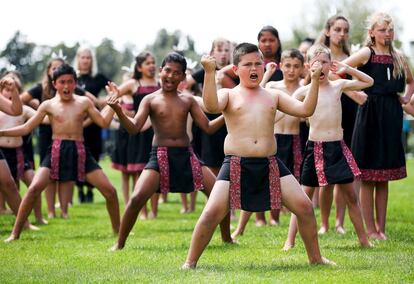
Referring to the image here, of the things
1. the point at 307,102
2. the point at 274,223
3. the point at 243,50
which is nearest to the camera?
the point at 307,102

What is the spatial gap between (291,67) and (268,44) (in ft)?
3.56

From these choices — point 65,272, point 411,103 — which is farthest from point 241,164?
point 411,103

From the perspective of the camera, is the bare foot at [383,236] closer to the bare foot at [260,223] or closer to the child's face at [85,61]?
the bare foot at [260,223]

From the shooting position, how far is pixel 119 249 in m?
10.0

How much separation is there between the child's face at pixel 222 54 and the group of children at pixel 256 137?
872 mm

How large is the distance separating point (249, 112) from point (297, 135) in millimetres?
3498

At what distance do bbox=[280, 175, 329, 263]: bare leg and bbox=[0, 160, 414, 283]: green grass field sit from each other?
20 centimetres

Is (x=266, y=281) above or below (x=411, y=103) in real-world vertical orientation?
below

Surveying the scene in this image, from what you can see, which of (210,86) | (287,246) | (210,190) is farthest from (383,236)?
(210,86)

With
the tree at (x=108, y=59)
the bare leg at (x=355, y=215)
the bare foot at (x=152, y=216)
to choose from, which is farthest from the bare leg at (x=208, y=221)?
the tree at (x=108, y=59)

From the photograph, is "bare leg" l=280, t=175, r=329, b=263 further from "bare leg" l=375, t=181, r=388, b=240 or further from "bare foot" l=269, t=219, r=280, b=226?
"bare foot" l=269, t=219, r=280, b=226

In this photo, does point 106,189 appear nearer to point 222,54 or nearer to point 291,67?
point 291,67

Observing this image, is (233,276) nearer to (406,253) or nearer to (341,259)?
(341,259)

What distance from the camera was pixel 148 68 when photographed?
46.9 ft
